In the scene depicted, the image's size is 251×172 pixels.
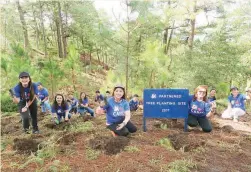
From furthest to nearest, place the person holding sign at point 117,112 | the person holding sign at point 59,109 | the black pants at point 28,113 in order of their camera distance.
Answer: the person holding sign at point 59,109 < the black pants at point 28,113 < the person holding sign at point 117,112

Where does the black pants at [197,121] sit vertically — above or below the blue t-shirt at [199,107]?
below

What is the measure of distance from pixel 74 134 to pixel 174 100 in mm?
2153

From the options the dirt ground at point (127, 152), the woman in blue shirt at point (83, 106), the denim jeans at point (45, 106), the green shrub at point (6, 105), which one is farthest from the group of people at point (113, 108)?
the green shrub at point (6, 105)

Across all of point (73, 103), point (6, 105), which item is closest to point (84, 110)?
point (73, 103)

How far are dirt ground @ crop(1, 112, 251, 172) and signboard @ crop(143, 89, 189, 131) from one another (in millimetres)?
413

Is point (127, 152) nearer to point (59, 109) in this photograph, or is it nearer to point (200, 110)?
point (200, 110)

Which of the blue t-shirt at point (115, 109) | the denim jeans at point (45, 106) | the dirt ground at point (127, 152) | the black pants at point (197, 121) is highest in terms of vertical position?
the blue t-shirt at point (115, 109)

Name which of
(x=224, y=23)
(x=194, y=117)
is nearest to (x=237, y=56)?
(x=224, y=23)

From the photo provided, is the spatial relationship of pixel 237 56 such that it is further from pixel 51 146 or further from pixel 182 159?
pixel 51 146

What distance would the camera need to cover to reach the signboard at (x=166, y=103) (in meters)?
5.27

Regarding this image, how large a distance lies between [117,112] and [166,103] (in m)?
1.18

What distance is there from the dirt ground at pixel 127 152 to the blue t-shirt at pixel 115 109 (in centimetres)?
33

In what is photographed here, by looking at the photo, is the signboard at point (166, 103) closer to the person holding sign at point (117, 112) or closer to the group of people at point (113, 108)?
the group of people at point (113, 108)

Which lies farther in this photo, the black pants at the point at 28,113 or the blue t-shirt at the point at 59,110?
the blue t-shirt at the point at 59,110
